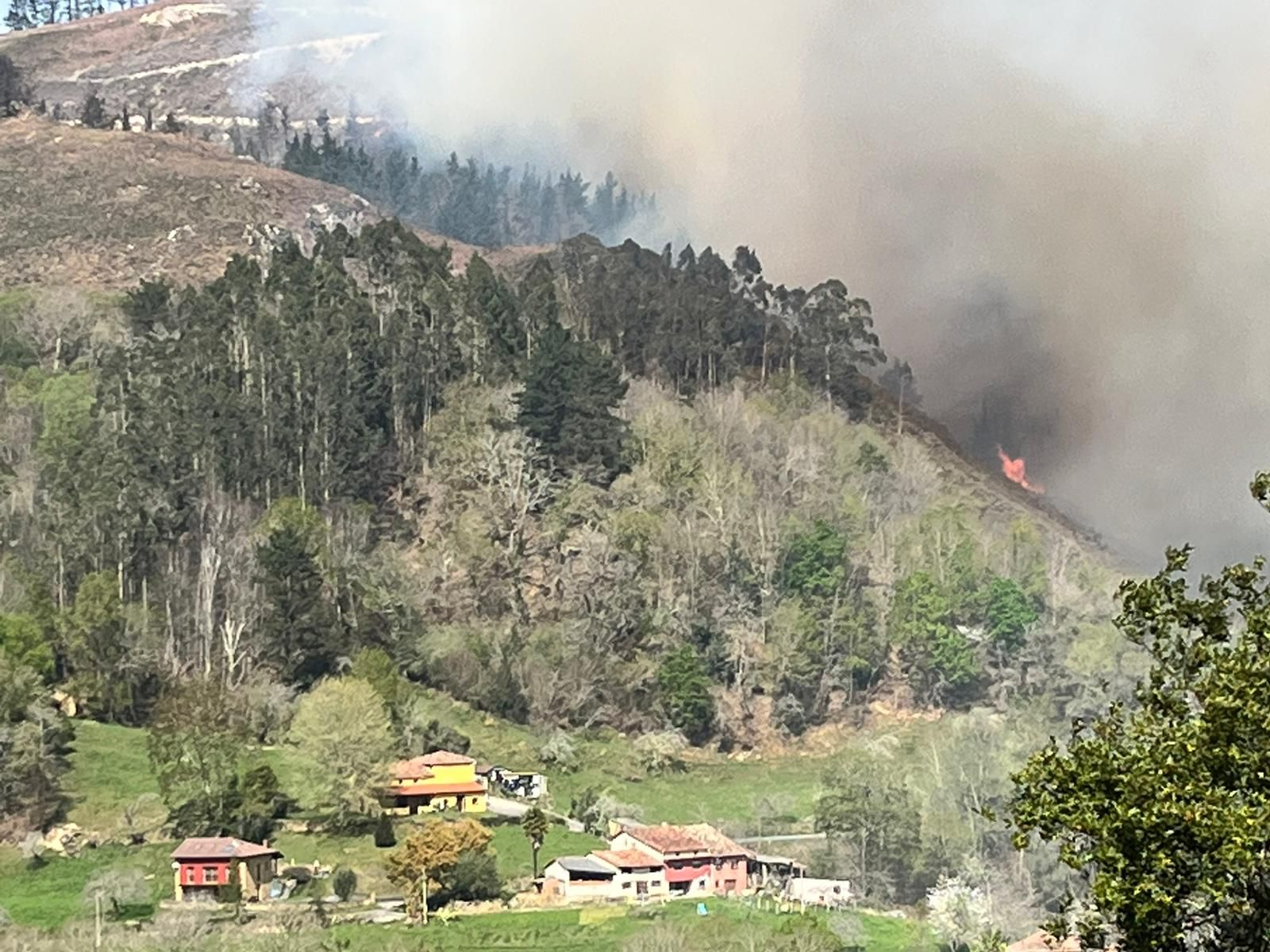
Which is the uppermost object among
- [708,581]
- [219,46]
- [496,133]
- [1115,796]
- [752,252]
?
[219,46]

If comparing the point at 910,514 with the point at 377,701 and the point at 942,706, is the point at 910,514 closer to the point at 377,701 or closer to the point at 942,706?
the point at 942,706

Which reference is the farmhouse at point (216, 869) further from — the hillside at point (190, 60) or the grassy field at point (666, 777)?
the hillside at point (190, 60)

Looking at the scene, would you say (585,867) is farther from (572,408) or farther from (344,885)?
(572,408)

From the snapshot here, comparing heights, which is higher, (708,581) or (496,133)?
(496,133)

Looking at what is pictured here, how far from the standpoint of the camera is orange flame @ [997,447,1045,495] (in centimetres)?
7650

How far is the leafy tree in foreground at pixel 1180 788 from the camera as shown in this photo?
1003cm

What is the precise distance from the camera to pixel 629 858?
41344 mm

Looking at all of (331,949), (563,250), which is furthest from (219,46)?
(331,949)

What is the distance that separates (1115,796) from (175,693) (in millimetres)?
40473

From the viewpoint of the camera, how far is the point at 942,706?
5859 centimetres

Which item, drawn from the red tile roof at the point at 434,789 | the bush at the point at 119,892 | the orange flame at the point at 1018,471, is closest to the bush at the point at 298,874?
the bush at the point at 119,892

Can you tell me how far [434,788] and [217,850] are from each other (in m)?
7.19

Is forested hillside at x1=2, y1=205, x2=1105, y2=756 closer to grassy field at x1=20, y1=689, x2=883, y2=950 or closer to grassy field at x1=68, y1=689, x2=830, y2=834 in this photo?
grassy field at x1=68, y1=689, x2=830, y2=834

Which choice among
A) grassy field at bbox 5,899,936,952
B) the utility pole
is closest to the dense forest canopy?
grassy field at bbox 5,899,936,952
